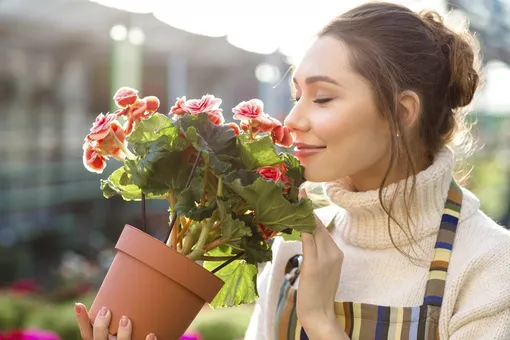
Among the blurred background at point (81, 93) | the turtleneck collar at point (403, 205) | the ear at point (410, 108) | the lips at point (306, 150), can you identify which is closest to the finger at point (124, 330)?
the lips at point (306, 150)

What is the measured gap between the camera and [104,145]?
164cm

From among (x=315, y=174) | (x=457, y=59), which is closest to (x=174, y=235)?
(x=315, y=174)

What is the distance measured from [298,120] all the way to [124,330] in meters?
0.61

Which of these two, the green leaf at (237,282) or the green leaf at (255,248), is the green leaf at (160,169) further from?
the green leaf at (237,282)

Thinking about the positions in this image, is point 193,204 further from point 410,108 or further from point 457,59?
point 457,59

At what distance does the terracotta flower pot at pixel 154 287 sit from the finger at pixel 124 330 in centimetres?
2

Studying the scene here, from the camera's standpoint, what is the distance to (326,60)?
1.73 meters

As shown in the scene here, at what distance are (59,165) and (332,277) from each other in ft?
23.5

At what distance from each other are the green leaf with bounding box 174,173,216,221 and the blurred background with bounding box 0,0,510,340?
376cm

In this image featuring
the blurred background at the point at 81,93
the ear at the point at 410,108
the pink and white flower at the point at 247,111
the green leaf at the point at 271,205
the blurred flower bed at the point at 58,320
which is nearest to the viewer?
the green leaf at the point at 271,205

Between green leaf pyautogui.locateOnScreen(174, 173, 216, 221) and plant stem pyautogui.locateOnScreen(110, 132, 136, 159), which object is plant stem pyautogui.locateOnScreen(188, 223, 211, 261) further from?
plant stem pyautogui.locateOnScreen(110, 132, 136, 159)

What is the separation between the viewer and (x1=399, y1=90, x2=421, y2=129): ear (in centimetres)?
180

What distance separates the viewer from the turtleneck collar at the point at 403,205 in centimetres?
183

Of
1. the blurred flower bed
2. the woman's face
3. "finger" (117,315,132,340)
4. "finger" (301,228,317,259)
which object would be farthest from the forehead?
the blurred flower bed
